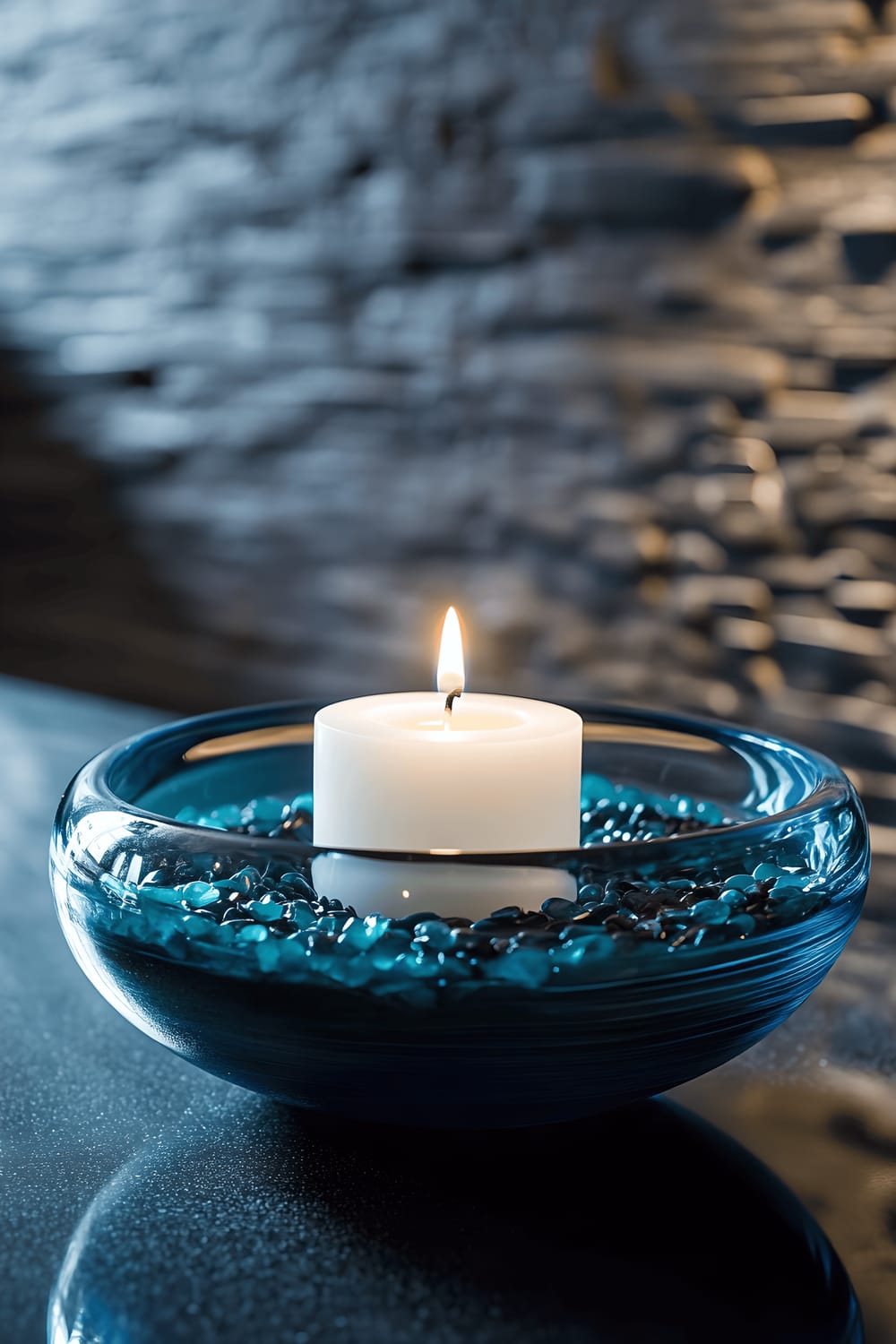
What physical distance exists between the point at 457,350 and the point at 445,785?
34.1 inches

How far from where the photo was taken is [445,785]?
1.23 feet

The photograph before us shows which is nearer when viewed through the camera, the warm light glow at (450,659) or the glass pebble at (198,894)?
the glass pebble at (198,894)

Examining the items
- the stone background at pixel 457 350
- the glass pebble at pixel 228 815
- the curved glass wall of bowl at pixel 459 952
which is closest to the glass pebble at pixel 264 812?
the glass pebble at pixel 228 815

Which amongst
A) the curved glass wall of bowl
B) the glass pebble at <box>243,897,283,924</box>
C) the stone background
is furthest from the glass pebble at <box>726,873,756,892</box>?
the stone background

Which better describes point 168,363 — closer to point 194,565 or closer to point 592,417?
point 194,565

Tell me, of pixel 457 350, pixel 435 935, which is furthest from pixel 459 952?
pixel 457 350

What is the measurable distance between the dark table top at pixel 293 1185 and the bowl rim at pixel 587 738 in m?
0.08

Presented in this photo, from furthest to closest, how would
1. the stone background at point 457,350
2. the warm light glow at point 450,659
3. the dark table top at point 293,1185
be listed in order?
the stone background at point 457,350, the warm light glow at point 450,659, the dark table top at point 293,1185

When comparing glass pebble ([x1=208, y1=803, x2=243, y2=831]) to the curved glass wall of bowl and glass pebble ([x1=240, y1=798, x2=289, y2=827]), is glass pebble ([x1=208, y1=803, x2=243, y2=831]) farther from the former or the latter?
the curved glass wall of bowl

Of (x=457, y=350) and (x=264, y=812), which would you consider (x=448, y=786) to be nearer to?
(x=264, y=812)

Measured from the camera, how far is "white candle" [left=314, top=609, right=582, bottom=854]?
375 millimetres

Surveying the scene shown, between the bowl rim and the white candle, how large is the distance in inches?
0.8

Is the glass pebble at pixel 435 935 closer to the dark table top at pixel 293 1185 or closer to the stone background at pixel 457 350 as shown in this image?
the dark table top at pixel 293 1185

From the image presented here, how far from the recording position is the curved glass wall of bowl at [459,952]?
0.98 feet
